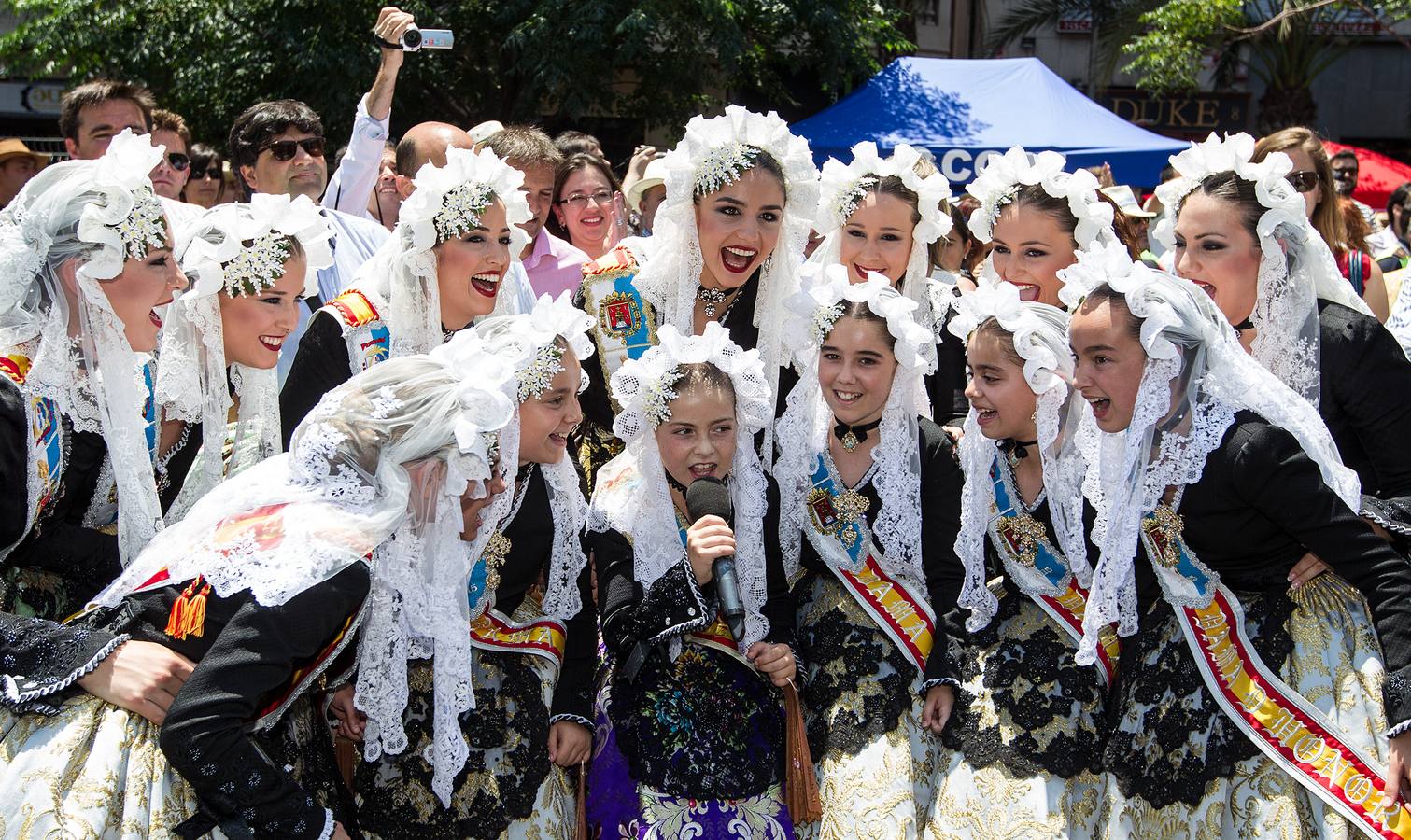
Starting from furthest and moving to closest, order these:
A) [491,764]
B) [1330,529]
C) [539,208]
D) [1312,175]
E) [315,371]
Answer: [539,208] → [1312,175] → [315,371] → [491,764] → [1330,529]

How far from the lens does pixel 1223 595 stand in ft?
10.6

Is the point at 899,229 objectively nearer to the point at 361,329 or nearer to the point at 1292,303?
the point at 1292,303

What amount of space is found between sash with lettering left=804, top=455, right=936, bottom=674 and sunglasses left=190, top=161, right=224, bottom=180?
495cm

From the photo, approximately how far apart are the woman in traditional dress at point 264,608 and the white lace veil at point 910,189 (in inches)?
75.4

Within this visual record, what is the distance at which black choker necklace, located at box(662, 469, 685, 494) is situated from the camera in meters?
3.75

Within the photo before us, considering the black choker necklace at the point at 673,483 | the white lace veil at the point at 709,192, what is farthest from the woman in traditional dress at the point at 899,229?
the black choker necklace at the point at 673,483

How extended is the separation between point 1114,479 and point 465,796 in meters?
1.83

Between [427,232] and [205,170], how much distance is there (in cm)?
399

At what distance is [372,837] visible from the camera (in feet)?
10.8

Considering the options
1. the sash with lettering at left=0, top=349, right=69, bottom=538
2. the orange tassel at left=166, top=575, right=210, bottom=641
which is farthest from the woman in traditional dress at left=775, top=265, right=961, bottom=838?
the sash with lettering at left=0, top=349, right=69, bottom=538

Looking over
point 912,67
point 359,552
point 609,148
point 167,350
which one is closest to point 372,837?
point 359,552

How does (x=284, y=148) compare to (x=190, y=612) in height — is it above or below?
above

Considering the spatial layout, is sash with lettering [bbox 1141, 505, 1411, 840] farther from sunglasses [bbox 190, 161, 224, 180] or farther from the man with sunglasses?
sunglasses [bbox 190, 161, 224, 180]

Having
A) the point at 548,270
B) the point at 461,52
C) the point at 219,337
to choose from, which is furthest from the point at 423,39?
the point at 461,52
